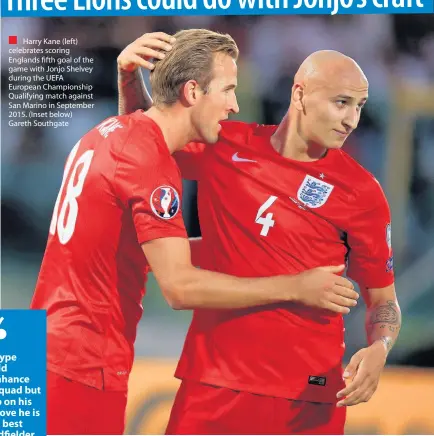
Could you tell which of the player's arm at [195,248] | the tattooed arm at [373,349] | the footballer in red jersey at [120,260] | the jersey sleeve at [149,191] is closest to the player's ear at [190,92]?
the footballer in red jersey at [120,260]

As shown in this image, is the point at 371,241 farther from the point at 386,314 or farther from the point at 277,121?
the point at 277,121

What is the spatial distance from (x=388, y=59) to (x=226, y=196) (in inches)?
92.3

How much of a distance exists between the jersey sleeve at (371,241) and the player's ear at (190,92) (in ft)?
2.29

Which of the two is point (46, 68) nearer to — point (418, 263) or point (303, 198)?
point (303, 198)

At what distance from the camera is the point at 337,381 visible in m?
3.25

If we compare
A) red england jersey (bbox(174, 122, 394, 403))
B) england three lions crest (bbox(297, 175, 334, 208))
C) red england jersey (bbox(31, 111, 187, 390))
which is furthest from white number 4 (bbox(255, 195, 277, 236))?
red england jersey (bbox(31, 111, 187, 390))

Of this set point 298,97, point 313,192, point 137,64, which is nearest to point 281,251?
point 313,192

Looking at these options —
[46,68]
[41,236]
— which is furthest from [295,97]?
[41,236]

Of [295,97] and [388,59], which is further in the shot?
[388,59]

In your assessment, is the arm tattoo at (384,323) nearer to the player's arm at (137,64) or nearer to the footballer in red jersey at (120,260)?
the footballer in red jersey at (120,260)

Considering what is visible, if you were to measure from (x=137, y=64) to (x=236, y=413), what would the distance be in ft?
4.35

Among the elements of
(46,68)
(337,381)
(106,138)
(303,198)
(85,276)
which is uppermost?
(46,68)

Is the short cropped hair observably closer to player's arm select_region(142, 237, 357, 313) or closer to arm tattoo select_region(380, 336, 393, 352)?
player's arm select_region(142, 237, 357, 313)

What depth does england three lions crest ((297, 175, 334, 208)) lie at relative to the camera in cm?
323
